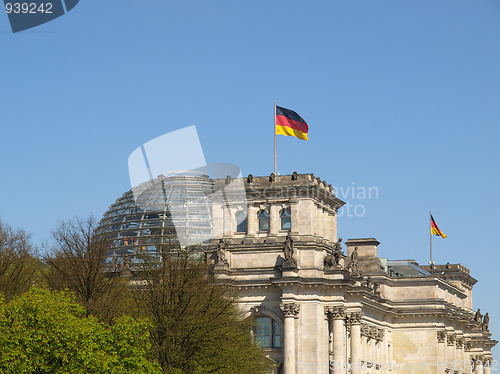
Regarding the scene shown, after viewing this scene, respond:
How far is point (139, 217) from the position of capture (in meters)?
147

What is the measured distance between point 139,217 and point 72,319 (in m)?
90.6

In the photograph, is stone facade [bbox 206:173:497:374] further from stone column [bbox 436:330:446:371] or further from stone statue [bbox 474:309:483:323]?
stone statue [bbox 474:309:483:323]

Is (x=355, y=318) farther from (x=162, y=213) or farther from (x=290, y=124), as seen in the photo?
(x=162, y=213)

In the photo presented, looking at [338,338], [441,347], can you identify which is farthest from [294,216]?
[441,347]

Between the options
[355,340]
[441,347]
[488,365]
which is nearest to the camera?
[355,340]

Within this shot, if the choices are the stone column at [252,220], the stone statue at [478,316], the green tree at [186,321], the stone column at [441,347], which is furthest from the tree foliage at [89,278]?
the stone statue at [478,316]

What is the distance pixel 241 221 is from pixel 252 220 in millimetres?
1750

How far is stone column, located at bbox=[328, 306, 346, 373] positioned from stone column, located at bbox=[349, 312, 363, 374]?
3.74m

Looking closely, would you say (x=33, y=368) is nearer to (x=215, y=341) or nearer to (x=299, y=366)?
(x=215, y=341)

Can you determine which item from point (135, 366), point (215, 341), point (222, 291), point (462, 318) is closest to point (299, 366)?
point (222, 291)

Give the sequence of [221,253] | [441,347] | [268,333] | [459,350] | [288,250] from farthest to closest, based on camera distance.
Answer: [459,350] < [441,347] < [268,333] < [221,253] < [288,250]

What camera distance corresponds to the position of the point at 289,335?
94.9 metres

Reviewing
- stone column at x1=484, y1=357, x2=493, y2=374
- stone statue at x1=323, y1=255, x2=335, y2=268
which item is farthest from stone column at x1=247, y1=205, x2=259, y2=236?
stone column at x1=484, y1=357, x2=493, y2=374

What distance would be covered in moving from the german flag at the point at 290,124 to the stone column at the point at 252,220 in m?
8.30
